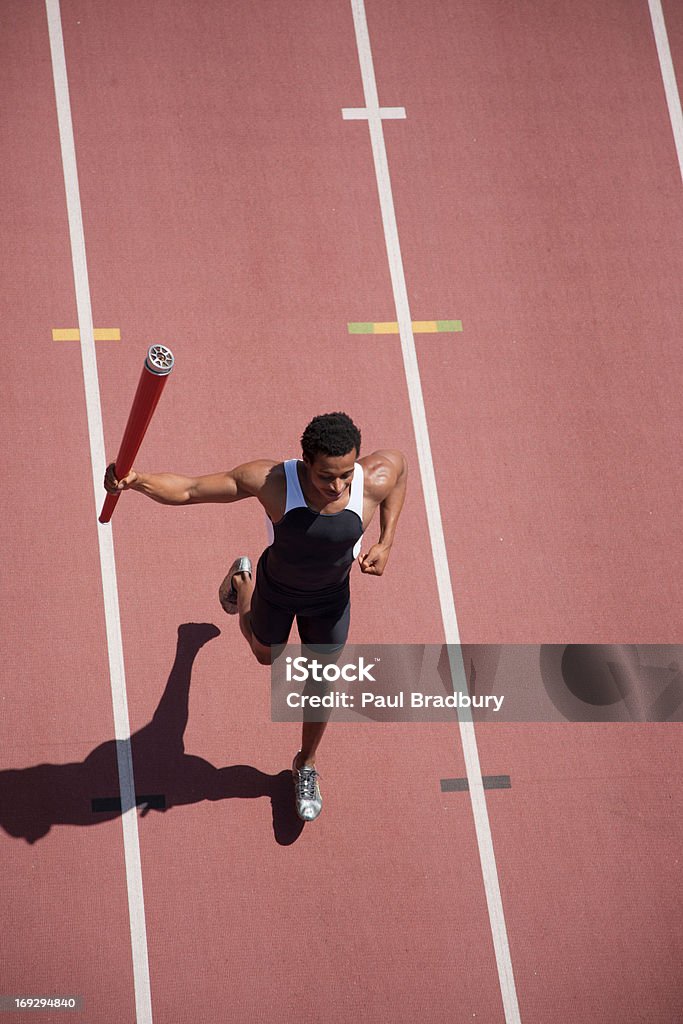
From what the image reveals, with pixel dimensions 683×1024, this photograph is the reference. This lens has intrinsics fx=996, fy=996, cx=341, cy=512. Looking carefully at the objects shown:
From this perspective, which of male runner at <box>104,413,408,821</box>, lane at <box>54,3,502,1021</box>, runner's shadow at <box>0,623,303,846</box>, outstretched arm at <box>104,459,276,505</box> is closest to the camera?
male runner at <box>104,413,408,821</box>

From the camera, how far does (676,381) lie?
25.3 ft

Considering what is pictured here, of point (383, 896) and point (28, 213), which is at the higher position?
point (28, 213)

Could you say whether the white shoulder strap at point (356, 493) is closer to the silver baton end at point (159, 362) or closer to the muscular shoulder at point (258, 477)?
the muscular shoulder at point (258, 477)

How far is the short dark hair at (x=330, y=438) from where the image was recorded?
4668 millimetres

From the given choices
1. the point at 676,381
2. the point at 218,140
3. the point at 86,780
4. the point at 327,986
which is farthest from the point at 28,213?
the point at 327,986

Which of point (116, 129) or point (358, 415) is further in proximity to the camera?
point (116, 129)

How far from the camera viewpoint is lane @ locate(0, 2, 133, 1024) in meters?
5.67

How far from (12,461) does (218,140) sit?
125 inches

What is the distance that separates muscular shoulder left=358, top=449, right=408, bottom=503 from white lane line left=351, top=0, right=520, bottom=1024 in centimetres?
164

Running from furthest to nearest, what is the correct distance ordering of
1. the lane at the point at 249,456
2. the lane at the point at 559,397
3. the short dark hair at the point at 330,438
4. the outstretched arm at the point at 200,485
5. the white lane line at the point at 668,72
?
the white lane line at the point at 668,72
the lane at the point at 559,397
the lane at the point at 249,456
the outstretched arm at the point at 200,485
the short dark hair at the point at 330,438

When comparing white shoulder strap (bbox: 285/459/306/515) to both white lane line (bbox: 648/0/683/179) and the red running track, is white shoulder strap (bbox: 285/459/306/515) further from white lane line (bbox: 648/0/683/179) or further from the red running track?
white lane line (bbox: 648/0/683/179)

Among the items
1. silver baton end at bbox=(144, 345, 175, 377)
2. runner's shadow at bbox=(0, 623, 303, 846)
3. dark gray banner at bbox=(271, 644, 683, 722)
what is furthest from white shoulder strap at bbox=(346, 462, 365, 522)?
runner's shadow at bbox=(0, 623, 303, 846)

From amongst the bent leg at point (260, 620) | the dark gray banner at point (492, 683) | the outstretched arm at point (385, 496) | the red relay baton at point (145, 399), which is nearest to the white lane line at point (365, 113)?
the outstretched arm at point (385, 496)

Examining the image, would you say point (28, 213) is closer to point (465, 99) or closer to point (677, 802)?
point (465, 99)
